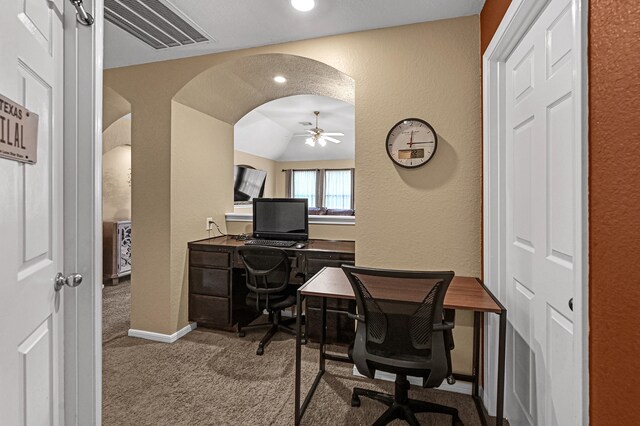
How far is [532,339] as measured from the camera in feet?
5.01

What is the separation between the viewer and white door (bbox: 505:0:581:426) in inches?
46.6

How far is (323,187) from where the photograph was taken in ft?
29.3

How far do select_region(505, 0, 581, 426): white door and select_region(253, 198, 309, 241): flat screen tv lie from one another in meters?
1.87

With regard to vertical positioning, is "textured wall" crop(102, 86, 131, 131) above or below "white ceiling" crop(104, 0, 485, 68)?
below

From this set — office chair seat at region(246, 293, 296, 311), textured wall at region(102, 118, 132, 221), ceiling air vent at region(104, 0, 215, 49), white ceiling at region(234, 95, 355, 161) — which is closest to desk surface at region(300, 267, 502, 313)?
office chair seat at region(246, 293, 296, 311)

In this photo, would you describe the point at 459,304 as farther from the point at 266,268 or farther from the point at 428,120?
the point at 266,268

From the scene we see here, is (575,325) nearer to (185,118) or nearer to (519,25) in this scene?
(519,25)

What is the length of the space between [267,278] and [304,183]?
6463 millimetres

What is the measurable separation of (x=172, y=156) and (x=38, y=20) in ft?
6.29

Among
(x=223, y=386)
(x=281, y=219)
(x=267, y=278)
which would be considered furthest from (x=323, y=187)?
(x=223, y=386)

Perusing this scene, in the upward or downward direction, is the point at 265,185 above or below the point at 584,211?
above

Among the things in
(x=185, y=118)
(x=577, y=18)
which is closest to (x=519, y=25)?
(x=577, y=18)

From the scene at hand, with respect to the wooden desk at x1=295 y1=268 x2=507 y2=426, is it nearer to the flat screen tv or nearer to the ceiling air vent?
the flat screen tv

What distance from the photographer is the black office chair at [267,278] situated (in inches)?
104
